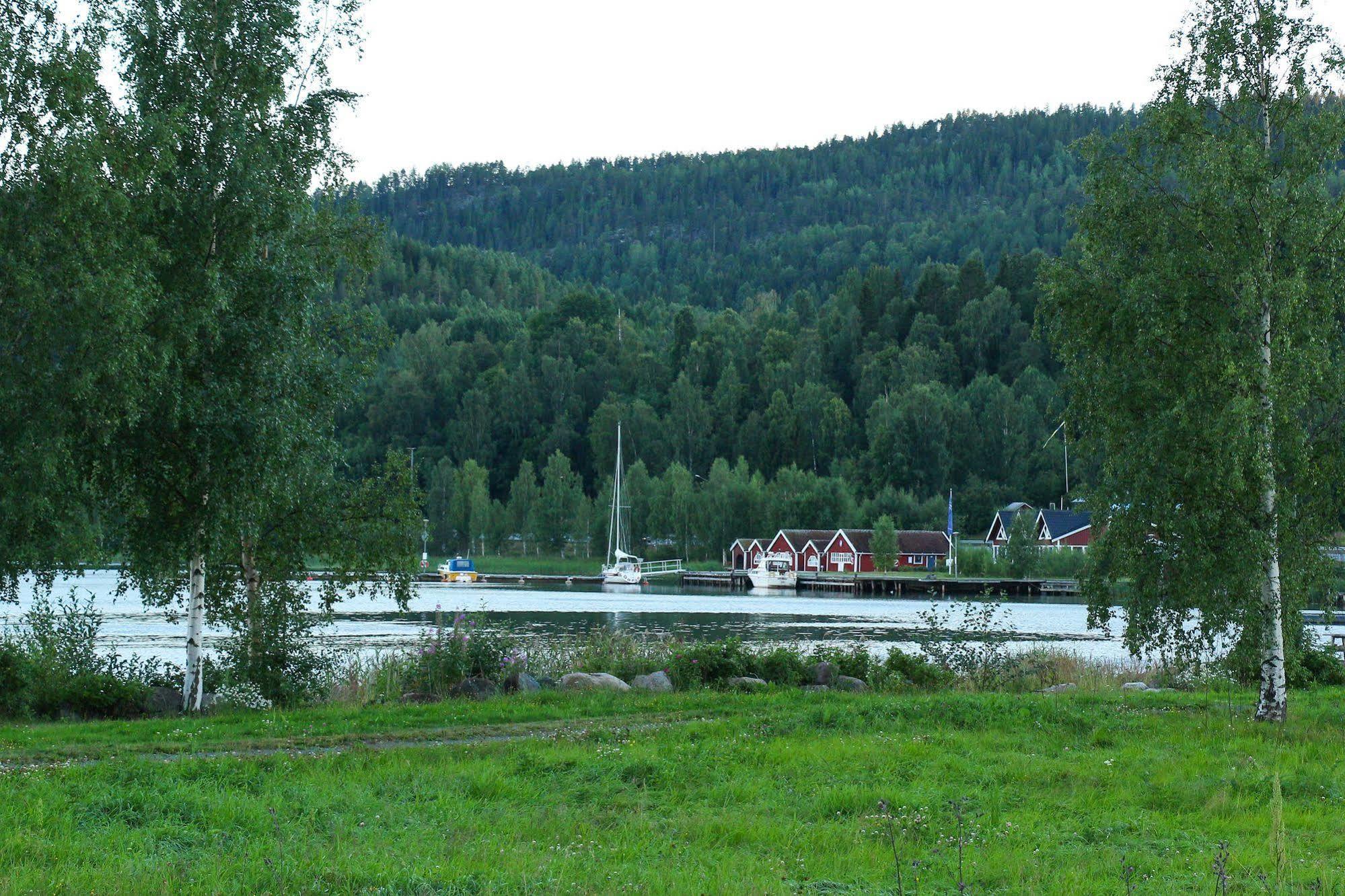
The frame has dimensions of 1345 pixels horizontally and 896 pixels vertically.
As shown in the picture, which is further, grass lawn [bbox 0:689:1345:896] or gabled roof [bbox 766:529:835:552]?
gabled roof [bbox 766:529:835:552]

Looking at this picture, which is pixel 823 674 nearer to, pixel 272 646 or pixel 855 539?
pixel 272 646

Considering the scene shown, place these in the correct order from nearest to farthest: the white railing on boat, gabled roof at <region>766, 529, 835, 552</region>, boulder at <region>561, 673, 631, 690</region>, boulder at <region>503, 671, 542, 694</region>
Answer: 1. boulder at <region>503, 671, 542, 694</region>
2. boulder at <region>561, 673, 631, 690</region>
3. gabled roof at <region>766, 529, 835, 552</region>
4. the white railing on boat

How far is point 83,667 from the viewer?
19.4m

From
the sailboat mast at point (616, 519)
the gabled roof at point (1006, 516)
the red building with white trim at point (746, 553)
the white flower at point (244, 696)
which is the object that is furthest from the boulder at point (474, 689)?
the gabled roof at point (1006, 516)

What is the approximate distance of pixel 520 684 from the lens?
20.3 m

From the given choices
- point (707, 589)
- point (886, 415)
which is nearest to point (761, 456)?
point (886, 415)

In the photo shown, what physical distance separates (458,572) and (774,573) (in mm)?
27550

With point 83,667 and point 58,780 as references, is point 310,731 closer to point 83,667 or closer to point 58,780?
point 58,780

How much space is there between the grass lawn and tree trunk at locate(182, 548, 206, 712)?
2.12 meters

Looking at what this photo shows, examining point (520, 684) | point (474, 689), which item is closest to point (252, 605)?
point (474, 689)

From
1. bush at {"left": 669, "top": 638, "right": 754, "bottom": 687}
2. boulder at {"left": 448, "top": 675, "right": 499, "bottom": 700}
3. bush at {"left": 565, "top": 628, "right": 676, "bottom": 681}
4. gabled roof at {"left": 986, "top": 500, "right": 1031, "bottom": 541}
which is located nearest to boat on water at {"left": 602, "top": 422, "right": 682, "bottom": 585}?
gabled roof at {"left": 986, "top": 500, "right": 1031, "bottom": 541}

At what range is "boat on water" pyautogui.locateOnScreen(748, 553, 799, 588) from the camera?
339 ft

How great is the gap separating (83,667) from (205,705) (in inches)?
93.3

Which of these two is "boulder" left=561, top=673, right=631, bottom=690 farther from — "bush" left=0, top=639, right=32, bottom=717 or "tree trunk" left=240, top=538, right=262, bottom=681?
"bush" left=0, top=639, right=32, bottom=717
